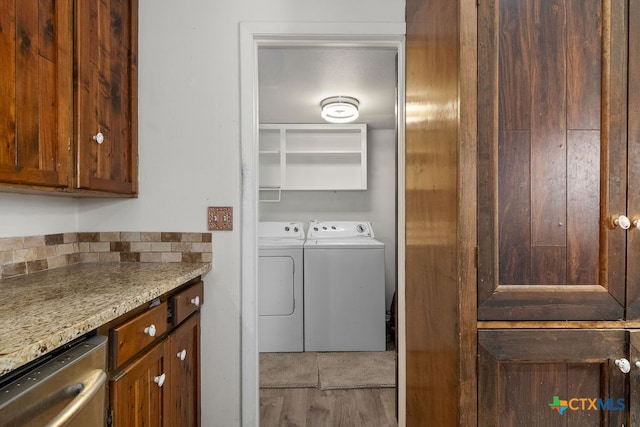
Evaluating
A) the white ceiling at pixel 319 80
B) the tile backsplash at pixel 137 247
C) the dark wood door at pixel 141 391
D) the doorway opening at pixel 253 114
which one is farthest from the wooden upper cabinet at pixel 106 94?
the white ceiling at pixel 319 80

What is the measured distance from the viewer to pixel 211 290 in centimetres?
158

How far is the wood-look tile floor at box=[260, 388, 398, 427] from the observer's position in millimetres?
1896

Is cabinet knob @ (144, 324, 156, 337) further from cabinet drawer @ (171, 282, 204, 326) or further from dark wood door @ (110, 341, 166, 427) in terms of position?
cabinet drawer @ (171, 282, 204, 326)

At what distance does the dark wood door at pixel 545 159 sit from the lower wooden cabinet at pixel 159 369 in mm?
1026

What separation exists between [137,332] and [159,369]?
0.76ft

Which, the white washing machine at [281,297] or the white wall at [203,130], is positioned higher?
the white wall at [203,130]

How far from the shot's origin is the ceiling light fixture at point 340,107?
9.77 feet

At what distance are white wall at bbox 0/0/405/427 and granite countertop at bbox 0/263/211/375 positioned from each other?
21 cm

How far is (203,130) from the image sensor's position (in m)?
1.58

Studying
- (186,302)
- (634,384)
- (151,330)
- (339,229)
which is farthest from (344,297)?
(634,384)

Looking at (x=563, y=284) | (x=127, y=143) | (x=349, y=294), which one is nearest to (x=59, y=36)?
(x=127, y=143)

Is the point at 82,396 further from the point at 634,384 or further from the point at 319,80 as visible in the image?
the point at 319,80

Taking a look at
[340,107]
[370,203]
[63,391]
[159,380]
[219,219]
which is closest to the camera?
[63,391]

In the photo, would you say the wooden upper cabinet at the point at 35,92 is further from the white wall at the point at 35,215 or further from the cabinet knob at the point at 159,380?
the cabinet knob at the point at 159,380
